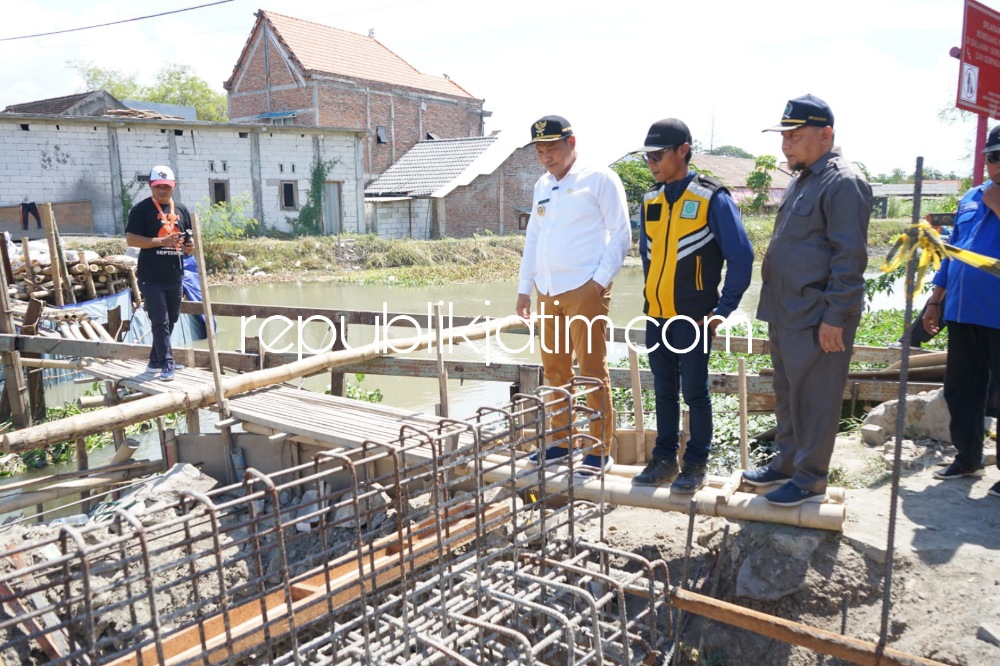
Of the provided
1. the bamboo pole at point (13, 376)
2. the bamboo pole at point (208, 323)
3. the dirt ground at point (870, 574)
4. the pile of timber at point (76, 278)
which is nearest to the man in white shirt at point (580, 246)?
the dirt ground at point (870, 574)

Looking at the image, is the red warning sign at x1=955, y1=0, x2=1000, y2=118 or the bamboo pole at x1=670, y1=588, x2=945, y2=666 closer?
the bamboo pole at x1=670, y1=588, x2=945, y2=666

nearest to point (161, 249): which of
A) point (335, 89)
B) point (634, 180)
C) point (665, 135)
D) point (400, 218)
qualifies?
point (665, 135)

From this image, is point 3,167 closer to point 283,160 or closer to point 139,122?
point 139,122

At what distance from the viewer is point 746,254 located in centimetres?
359

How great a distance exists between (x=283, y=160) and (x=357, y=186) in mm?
2937

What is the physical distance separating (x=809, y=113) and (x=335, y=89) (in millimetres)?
31305

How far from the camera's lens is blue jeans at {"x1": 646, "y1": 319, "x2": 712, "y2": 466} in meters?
3.76

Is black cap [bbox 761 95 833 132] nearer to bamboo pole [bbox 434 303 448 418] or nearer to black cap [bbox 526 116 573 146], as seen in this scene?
black cap [bbox 526 116 573 146]

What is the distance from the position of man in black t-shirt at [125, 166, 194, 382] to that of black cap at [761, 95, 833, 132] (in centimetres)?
401

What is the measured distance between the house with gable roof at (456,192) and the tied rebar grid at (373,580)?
2539 cm

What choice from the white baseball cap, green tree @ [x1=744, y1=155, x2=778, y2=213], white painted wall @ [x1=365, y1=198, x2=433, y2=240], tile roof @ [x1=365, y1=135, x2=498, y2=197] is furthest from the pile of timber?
green tree @ [x1=744, y1=155, x2=778, y2=213]

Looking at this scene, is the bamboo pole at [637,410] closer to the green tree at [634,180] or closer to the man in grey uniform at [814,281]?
the man in grey uniform at [814,281]

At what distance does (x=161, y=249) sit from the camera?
5.67 metres

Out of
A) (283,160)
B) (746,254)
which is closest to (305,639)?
(746,254)
